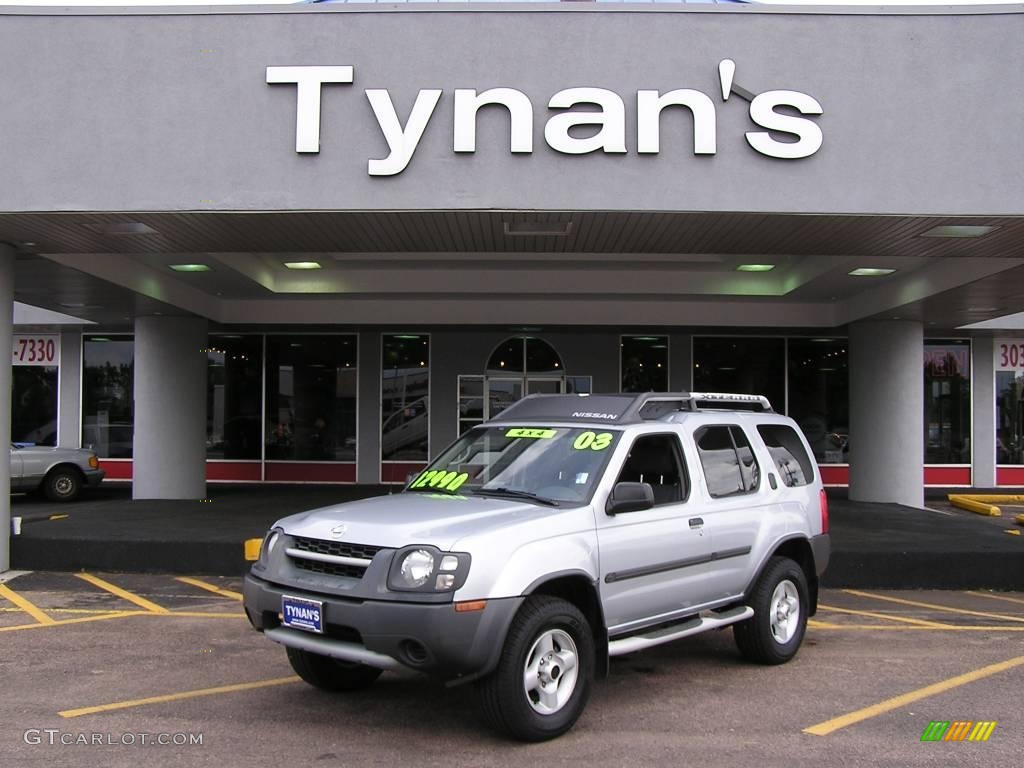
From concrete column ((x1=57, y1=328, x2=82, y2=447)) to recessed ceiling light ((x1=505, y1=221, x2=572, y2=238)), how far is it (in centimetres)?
1498

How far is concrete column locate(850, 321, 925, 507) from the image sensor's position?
15820 mm

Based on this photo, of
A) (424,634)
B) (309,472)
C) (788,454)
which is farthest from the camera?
(309,472)

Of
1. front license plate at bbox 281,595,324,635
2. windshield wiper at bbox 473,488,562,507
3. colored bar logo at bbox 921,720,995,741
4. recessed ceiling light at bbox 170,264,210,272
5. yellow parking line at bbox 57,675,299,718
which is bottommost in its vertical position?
colored bar logo at bbox 921,720,995,741

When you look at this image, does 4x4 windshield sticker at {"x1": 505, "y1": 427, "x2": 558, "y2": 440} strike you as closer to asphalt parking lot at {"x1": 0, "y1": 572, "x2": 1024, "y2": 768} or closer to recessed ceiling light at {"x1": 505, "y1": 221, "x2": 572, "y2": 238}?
asphalt parking lot at {"x1": 0, "y1": 572, "x2": 1024, "y2": 768}

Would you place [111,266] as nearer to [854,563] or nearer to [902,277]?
[854,563]

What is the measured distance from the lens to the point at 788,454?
24.6 feet

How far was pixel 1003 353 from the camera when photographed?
2108 cm

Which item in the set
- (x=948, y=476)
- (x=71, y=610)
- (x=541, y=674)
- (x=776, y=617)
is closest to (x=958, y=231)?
(x=776, y=617)

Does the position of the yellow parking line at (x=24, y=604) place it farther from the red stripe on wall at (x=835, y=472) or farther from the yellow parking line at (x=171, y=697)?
the red stripe on wall at (x=835, y=472)

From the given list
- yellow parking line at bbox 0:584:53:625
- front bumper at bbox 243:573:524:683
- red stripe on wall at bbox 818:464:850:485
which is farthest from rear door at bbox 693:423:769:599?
red stripe on wall at bbox 818:464:850:485

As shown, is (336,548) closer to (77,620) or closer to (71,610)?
(77,620)

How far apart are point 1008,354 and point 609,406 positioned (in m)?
18.2

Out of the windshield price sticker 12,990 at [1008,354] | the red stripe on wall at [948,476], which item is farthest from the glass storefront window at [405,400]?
the windshield price sticker 12,990 at [1008,354]

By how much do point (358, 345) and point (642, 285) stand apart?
7.19 metres
